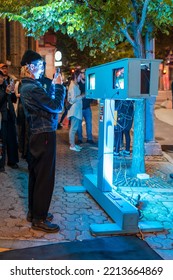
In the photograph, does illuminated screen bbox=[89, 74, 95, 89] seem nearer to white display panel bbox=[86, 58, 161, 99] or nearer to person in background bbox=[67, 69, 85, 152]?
white display panel bbox=[86, 58, 161, 99]

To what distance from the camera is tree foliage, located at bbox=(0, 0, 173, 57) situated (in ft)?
20.4

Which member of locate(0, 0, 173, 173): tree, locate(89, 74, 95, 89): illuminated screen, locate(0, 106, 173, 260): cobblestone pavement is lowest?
locate(0, 106, 173, 260): cobblestone pavement

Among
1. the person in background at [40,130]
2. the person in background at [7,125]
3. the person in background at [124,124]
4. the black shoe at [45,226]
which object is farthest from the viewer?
the person in background at [124,124]

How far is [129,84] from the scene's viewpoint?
15.0 ft

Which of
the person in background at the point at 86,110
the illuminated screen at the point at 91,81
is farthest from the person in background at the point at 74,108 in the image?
the illuminated screen at the point at 91,81

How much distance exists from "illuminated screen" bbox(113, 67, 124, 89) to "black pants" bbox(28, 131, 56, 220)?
1.05 metres

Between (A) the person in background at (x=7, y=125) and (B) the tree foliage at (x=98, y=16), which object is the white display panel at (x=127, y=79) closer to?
(B) the tree foliage at (x=98, y=16)

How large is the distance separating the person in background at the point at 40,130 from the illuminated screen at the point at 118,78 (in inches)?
29.1

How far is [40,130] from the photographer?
14.2ft

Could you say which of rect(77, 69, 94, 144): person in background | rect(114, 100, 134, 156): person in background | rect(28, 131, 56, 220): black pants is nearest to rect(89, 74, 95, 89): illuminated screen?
rect(28, 131, 56, 220): black pants

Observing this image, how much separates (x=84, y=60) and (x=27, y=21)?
687 inches

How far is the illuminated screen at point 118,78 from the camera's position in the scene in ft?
15.4

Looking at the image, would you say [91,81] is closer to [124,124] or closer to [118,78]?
[118,78]

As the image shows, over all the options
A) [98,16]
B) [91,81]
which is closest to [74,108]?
[98,16]
